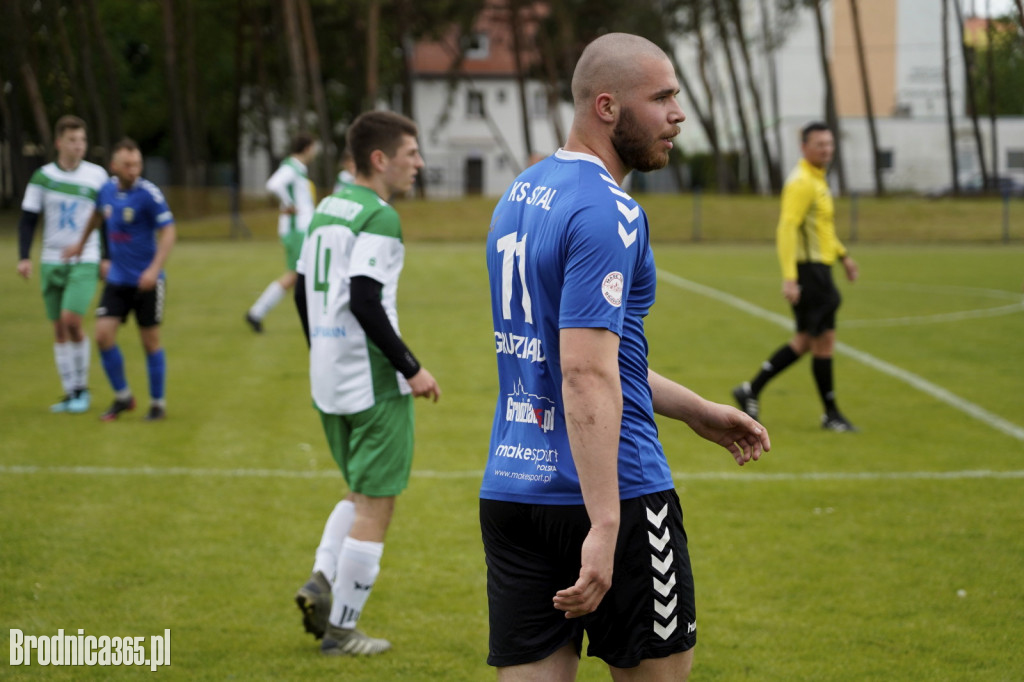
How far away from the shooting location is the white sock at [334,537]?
5039 mm

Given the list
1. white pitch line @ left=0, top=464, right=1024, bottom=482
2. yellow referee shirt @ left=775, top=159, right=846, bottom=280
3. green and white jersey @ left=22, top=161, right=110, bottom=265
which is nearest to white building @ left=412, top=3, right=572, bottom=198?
green and white jersey @ left=22, top=161, right=110, bottom=265

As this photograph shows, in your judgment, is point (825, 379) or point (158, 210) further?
point (158, 210)

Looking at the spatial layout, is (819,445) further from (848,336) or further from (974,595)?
(848,336)

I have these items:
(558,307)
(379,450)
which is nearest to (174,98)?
(379,450)

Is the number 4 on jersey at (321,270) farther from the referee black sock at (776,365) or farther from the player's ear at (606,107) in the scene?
the referee black sock at (776,365)

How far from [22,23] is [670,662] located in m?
42.6

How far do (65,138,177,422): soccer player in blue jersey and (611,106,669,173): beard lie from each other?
7.24 m

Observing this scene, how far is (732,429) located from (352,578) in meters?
2.16

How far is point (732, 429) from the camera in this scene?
3.27m

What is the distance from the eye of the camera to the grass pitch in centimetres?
495

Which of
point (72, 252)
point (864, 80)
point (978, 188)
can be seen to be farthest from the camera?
point (978, 188)

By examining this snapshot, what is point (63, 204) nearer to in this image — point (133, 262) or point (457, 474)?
point (133, 262)

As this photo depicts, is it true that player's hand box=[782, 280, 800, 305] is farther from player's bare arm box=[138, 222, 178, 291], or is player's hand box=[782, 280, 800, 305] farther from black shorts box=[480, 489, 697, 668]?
black shorts box=[480, 489, 697, 668]

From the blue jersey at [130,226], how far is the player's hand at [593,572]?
7.78m
